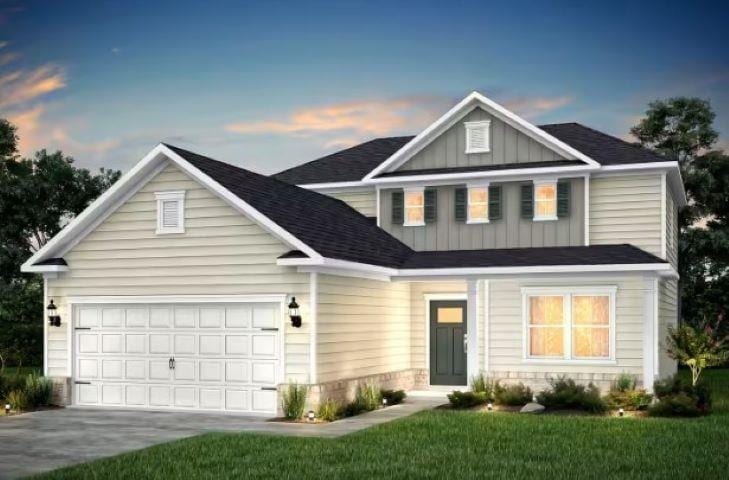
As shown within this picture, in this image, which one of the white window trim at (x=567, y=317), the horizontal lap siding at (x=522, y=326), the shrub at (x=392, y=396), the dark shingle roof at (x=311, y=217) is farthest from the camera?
the white window trim at (x=567, y=317)

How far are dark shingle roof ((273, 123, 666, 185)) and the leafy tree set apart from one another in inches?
565

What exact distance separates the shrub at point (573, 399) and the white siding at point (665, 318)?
464 cm

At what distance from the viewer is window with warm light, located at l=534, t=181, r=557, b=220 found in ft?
81.3

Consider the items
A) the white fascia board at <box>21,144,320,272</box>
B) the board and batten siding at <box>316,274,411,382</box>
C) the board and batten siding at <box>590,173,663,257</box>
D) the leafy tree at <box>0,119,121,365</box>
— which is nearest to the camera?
the white fascia board at <box>21,144,320,272</box>

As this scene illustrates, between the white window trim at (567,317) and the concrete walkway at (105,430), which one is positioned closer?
the concrete walkway at (105,430)

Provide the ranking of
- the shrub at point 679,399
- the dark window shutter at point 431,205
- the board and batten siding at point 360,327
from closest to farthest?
the shrub at point 679,399
the board and batten siding at point 360,327
the dark window shutter at point 431,205

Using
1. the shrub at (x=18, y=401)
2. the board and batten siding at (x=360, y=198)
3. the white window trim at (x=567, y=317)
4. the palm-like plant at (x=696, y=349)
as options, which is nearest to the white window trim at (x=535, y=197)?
the white window trim at (x=567, y=317)

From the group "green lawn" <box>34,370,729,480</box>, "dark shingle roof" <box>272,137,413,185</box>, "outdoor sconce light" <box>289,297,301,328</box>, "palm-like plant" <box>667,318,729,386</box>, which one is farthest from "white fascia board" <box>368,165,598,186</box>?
"green lawn" <box>34,370,729,480</box>

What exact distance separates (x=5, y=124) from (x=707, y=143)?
31068 millimetres

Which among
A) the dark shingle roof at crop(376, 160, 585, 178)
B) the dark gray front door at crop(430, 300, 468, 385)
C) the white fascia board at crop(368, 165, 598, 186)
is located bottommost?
the dark gray front door at crop(430, 300, 468, 385)

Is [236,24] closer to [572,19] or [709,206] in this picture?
[572,19]

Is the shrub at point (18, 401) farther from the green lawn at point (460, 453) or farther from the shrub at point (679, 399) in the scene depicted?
the shrub at point (679, 399)

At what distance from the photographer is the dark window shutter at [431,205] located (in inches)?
1025

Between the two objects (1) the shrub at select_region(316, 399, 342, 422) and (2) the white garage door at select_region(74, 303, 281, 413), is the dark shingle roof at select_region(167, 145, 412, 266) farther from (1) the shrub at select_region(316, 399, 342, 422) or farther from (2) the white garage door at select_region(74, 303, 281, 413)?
(1) the shrub at select_region(316, 399, 342, 422)
